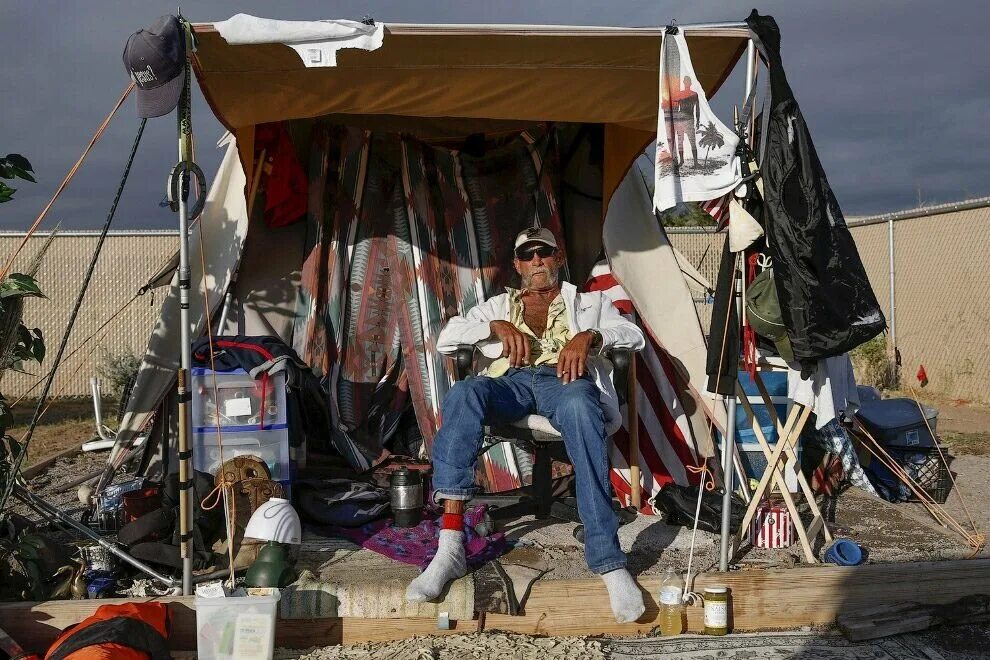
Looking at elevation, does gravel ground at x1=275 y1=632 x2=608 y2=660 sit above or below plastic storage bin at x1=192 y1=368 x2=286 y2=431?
below

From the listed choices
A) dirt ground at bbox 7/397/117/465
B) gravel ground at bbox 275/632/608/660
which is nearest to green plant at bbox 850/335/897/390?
gravel ground at bbox 275/632/608/660

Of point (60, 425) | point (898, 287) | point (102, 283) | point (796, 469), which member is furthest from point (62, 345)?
point (898, 287)

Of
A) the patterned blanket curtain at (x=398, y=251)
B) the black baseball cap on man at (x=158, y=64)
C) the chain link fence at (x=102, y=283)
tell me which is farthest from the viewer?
the chain link fence at (x=102, y=283)

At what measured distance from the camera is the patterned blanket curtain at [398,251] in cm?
454

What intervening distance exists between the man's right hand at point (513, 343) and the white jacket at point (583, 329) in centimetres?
10

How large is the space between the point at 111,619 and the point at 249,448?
49.8 inches

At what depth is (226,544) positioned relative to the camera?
320 centimetres

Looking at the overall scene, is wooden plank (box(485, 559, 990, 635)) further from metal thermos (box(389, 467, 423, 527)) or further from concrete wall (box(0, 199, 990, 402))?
concrete wall (box(0, 199, 990, 402))

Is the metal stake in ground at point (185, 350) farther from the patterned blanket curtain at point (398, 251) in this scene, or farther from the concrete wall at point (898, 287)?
the concrete wall at point (898, 287)

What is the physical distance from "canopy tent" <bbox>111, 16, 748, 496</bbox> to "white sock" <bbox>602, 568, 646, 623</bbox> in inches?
36.9

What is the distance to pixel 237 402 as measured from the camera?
367 cm

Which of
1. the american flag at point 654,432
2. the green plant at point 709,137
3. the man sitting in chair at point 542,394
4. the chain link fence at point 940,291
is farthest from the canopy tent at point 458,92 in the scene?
the chain link fence at point 940,291

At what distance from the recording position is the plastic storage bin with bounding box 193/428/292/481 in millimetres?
3619

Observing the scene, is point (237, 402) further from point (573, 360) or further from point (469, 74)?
point (469, 74)
